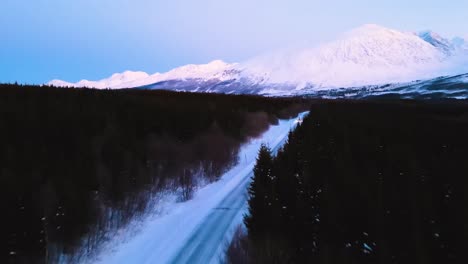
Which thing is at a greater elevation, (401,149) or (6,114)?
(6,114)

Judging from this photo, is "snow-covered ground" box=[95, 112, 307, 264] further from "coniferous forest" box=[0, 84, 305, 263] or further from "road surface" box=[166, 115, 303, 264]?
"coniferous forest" box=[0, 84, 305, 263]

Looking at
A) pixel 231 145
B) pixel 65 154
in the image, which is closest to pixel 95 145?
pixel 65 154

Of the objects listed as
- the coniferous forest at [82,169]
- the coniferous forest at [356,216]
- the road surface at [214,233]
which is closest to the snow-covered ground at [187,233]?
the road surface at [214,233]

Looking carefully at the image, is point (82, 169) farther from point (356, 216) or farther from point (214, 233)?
point (356, 216)

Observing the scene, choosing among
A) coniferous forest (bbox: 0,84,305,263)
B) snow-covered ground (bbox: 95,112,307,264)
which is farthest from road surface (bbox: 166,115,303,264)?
coniferous forest (bbox: 0,84,305,263)

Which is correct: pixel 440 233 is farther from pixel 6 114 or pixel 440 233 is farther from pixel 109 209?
pixel 6 114

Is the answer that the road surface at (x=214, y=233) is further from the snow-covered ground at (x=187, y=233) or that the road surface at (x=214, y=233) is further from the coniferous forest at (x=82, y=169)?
the coniferous forest at (x=82, y=169)

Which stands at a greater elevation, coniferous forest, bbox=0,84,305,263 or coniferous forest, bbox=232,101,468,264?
coniferous forest, bbox=0,84,305,263
